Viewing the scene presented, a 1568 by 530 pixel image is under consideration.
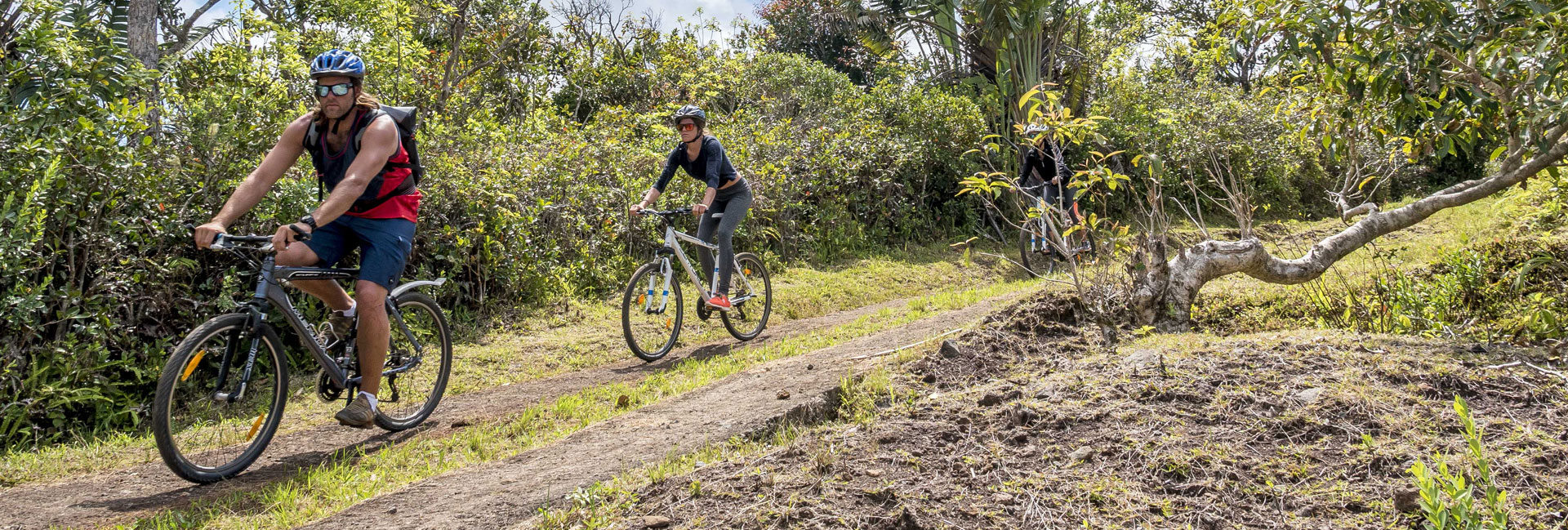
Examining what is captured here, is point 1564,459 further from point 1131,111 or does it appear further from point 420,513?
point 1131,111

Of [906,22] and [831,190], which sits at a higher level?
[906,22]

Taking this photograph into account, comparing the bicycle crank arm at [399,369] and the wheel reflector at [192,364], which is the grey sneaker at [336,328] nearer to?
the bicycle crank arm at [399,369]

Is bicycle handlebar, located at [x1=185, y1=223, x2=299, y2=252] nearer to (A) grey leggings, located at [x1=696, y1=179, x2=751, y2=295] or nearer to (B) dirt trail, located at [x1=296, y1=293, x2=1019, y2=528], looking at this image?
(B) dirt trail, located at [x1=296, y1=293, x2=1019, y2=528]

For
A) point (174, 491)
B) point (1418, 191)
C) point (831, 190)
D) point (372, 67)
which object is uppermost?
point (372, 67)

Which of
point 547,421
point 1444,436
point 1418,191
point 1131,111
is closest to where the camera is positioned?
point 1444,436

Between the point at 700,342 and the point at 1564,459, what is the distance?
6.10m

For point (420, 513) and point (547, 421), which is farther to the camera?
point (547, 421)

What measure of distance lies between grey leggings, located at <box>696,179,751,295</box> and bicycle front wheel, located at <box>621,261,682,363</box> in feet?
1.24

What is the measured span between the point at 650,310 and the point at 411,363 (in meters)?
2.15

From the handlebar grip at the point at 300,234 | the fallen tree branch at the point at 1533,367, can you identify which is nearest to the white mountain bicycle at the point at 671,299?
the handlebar grip at the point at 300,234

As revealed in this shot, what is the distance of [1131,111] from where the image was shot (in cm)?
1747

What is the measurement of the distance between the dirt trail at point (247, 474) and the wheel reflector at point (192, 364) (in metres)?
0.52

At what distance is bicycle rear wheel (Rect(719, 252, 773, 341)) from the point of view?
8.02 meters

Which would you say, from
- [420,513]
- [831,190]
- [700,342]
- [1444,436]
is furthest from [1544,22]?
[831,190]
